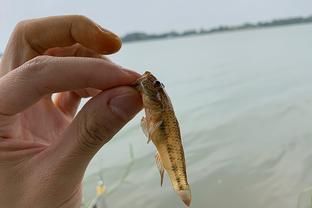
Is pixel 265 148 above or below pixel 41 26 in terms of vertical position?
below

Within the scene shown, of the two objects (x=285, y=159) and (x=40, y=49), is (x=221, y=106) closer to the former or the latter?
(x=285, y=159)

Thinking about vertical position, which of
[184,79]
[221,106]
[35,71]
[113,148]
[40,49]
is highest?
[35,71]

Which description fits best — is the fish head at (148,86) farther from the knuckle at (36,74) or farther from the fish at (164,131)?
the knuckle at (36,74)

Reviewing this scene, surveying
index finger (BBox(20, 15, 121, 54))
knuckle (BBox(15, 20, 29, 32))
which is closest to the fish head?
index finger (BBox(20, 15, 121, 54))

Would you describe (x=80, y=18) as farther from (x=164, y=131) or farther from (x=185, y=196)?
(x=185, y=196)

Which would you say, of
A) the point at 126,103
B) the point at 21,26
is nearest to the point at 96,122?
the point at 126,103

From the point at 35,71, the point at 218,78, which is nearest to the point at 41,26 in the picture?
the point at 35,71
